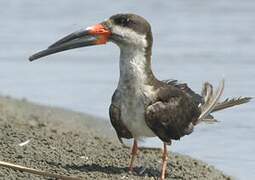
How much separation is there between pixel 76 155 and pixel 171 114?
4.00ft

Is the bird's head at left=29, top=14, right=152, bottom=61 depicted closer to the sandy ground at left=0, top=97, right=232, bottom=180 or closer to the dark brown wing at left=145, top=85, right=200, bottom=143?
the dark brown wing at left=145, top=85, right=200, bottom=143

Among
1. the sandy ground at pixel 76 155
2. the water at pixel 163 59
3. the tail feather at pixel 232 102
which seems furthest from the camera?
the water at pixel 163 59

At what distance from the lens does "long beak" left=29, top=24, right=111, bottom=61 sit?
8914 mm

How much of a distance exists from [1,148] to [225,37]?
24.1ft

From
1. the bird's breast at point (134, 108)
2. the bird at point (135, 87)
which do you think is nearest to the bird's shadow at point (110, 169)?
the bird at point (135, 87)

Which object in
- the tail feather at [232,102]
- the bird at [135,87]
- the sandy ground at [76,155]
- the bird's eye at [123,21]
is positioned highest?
the bird's eye at [123,21]

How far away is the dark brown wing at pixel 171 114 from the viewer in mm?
8789

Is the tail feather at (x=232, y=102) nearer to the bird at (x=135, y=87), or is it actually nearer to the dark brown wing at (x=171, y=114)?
the dark brown wing at (x=171, y=114)

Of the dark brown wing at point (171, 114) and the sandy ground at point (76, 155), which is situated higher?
the dark brown wing at point (171, 114)

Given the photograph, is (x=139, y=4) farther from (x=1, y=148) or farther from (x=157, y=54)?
(x=1, y=148)

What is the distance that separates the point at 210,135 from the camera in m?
11.8

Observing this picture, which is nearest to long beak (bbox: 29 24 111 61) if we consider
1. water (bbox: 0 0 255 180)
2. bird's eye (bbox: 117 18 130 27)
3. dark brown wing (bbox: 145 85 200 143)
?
bird's eye (bbox: 117 18 130 27)

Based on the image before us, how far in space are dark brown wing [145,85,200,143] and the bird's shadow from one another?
46 centimetres

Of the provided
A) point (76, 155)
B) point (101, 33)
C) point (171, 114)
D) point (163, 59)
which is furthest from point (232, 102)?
point (163, 59)
